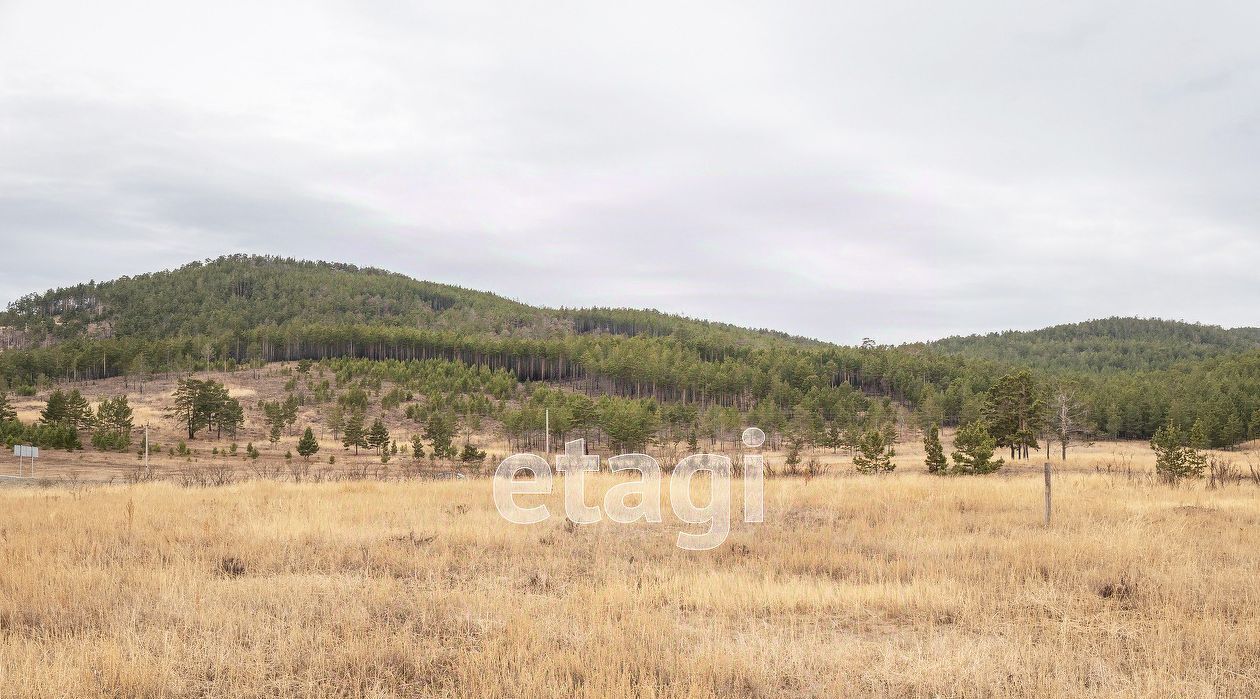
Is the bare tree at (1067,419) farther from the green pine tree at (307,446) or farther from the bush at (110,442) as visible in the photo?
the bush at (110,442)

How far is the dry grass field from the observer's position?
509 centimetres

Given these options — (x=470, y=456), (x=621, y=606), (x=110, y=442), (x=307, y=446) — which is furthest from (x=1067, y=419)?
(x=110, y=442)

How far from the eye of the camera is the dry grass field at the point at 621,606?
5.09 metres

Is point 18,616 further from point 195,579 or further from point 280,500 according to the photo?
point 280,500

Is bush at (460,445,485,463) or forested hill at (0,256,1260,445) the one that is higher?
forested hill at (0,256,1260,445)

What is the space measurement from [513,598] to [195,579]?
3691mm

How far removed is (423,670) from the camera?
17.4 feet

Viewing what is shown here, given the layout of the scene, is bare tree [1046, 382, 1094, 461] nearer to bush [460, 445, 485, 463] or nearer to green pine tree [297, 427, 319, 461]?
bush [460, 445, 485, 463]

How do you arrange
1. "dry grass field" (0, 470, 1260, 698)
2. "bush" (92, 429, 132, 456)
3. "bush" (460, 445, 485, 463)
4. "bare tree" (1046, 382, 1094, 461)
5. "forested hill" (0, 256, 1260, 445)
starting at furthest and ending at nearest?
"forested hill" (0, 256, 1260, 445)
"bush" (460, 445, 485, 463)
"bush" (92, 429, 132, 456)
"bare tree" (1046, 382, 1094, 461)
"dry grass field" (0, 470, 1260, 698)

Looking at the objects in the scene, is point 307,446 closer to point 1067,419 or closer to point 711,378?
point 1067,419

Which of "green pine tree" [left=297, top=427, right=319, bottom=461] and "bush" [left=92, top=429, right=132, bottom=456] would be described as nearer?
"bush" [left=92, top=429, right=132, bottom=456]

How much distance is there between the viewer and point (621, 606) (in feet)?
22.7

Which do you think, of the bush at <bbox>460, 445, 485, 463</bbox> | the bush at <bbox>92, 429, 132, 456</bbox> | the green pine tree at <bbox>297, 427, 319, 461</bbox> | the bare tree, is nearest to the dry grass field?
the bare tree

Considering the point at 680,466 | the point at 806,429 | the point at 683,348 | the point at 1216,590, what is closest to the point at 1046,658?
the point at 1216,590
